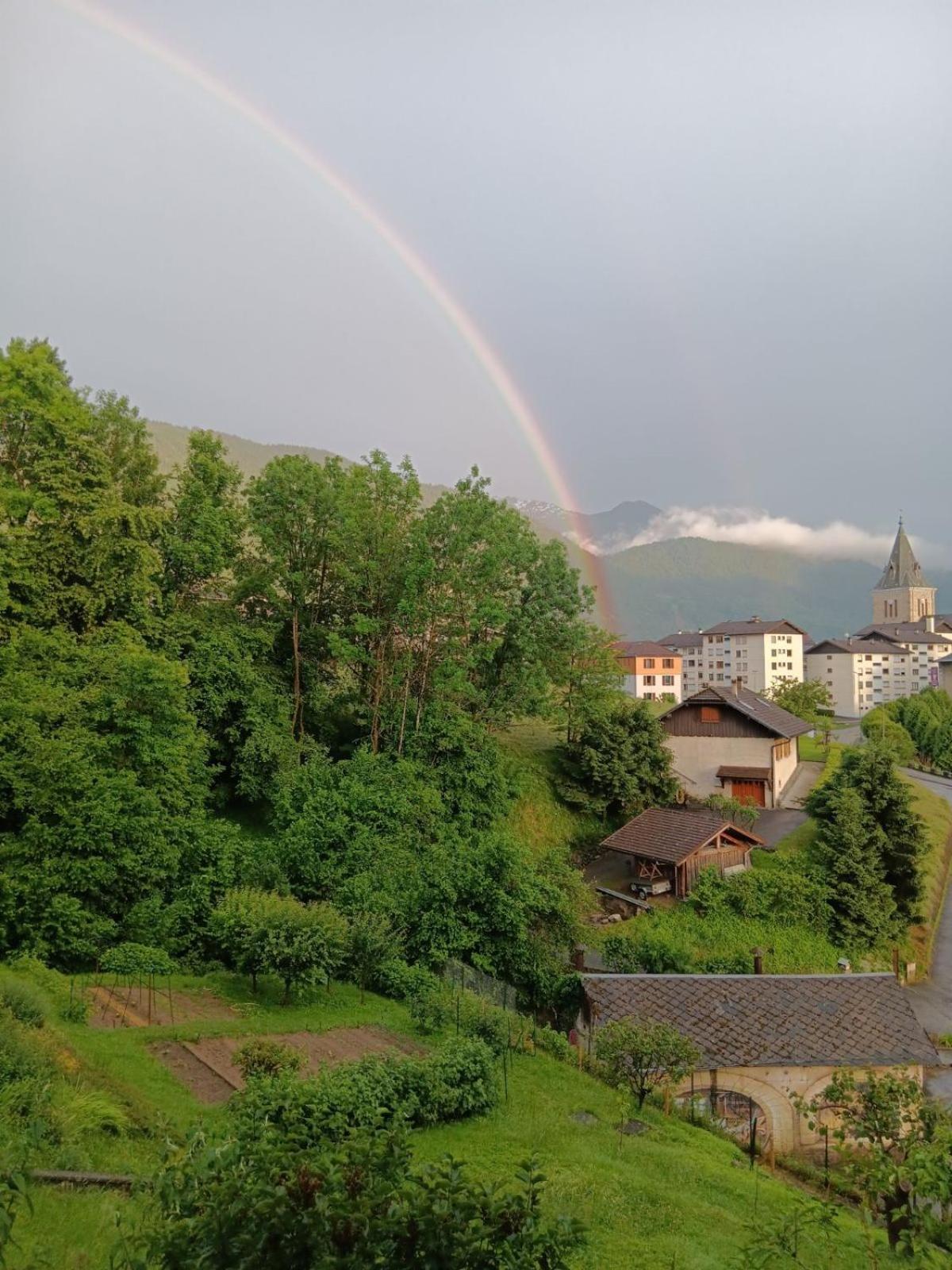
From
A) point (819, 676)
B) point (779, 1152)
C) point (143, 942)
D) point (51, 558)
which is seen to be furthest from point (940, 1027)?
point (819, 676)

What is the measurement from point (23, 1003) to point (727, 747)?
29998 mm

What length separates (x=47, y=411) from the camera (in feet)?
72.7

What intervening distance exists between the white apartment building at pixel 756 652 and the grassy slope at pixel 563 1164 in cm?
8753

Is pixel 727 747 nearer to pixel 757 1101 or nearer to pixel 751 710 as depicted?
pixel 751 710

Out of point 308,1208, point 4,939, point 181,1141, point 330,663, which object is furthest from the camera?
point 330,663

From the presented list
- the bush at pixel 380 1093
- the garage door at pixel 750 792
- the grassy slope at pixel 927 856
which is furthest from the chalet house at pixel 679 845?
the bush at pixel 380 1093

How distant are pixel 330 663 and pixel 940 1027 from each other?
2236 cm

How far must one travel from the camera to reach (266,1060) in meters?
11.8

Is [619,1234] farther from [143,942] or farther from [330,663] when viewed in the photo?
[330,663]

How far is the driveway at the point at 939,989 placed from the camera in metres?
23.0

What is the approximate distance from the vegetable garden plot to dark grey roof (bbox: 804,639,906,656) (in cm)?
9895

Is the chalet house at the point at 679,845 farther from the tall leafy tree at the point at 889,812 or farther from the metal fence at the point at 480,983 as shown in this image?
the metal fence at the point at 480,983

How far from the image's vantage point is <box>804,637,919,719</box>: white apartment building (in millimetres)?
103438

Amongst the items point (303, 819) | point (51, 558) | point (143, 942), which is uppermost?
point (51, 558)
